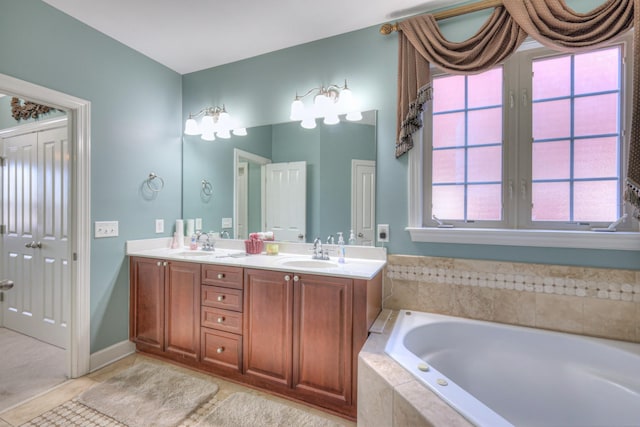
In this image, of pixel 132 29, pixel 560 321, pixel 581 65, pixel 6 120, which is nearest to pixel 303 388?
pixel 560 321

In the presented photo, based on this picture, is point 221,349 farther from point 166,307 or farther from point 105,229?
point 105,229

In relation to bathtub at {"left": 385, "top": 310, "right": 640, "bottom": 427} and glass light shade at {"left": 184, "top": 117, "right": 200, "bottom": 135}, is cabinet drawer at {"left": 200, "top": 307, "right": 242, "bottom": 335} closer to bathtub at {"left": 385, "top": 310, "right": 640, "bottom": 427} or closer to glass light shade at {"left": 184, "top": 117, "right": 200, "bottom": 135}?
bathtub at {"left": 385, "top": 310, "right": 640, "bottom": 427}

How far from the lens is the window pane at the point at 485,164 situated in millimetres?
1937

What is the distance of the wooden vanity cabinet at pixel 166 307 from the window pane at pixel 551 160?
242 centimetres

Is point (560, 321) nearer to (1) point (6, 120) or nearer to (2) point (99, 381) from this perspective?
(2) point (99, 381)

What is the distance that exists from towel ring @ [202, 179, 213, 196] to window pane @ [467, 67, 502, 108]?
91.4 inches

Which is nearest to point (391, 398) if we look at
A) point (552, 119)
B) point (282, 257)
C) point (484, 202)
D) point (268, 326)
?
point (268, 326)

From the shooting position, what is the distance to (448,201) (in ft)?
6.82

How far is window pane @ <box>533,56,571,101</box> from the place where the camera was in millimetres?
1796

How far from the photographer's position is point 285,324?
1835 mm

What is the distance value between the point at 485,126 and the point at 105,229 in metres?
2.93

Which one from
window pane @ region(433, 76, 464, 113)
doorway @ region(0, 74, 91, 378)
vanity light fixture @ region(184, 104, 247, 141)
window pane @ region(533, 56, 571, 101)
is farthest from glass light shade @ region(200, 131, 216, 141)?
window pane @ region(533, 56, 571, 101)

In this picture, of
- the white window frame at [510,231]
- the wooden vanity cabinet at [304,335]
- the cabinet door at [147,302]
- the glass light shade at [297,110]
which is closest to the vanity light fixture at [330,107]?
the glass light shade at [297,110]

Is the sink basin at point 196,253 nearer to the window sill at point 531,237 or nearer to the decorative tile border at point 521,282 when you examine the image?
the decorative tile border at point 521,282
